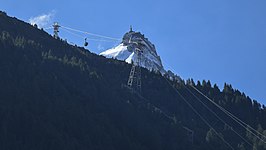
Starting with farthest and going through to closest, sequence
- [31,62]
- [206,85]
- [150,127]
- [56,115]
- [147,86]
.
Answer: [206,85] < [147,86] < [31,62] < [150,127] < [56,115]

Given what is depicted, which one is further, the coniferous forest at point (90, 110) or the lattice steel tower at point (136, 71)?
the lattice steel tower at point (136, 71)

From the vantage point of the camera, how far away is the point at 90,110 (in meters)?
90.6

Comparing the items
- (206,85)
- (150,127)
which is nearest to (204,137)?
(150,127)

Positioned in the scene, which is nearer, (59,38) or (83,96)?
(83,96)

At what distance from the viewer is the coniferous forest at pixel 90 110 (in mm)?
80938

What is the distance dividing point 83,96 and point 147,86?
3007 cm

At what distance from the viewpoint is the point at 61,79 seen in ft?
323

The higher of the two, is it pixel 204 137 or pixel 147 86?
pixel 147 86

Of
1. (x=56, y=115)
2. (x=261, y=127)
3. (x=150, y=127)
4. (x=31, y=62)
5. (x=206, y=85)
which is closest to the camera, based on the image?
(x=56, y=115)

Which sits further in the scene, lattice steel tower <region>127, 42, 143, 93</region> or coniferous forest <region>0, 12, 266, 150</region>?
lattice steel tower <region>127, 42, 143, 93</region>

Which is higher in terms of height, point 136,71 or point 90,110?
point 136,71

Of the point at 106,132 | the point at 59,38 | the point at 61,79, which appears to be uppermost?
the point at 59,38

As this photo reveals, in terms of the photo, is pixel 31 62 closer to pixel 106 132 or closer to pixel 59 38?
pixel 106 132

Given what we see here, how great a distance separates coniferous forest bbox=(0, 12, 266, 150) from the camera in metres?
80.9
